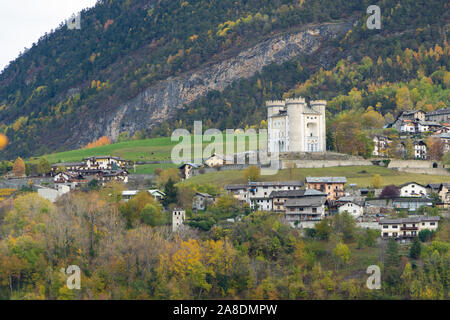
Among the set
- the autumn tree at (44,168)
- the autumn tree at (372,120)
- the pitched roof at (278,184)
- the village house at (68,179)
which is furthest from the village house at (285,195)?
the autumn tree at (372,120)

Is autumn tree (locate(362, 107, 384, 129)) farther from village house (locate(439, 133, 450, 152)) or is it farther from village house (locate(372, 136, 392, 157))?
village house (locate(439, 133, 450, 152))

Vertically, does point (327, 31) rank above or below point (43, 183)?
above

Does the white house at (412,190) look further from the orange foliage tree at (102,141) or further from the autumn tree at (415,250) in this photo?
the orange foliage tree at (102,141)

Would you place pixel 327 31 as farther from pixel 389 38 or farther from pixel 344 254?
pixel 344 254

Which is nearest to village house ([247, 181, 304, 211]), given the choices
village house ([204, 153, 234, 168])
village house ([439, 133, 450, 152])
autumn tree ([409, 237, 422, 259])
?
autumn tree ([409, 237, 422, 259])

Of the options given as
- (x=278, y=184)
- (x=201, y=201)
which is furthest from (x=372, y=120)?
(x=201, y=201)
